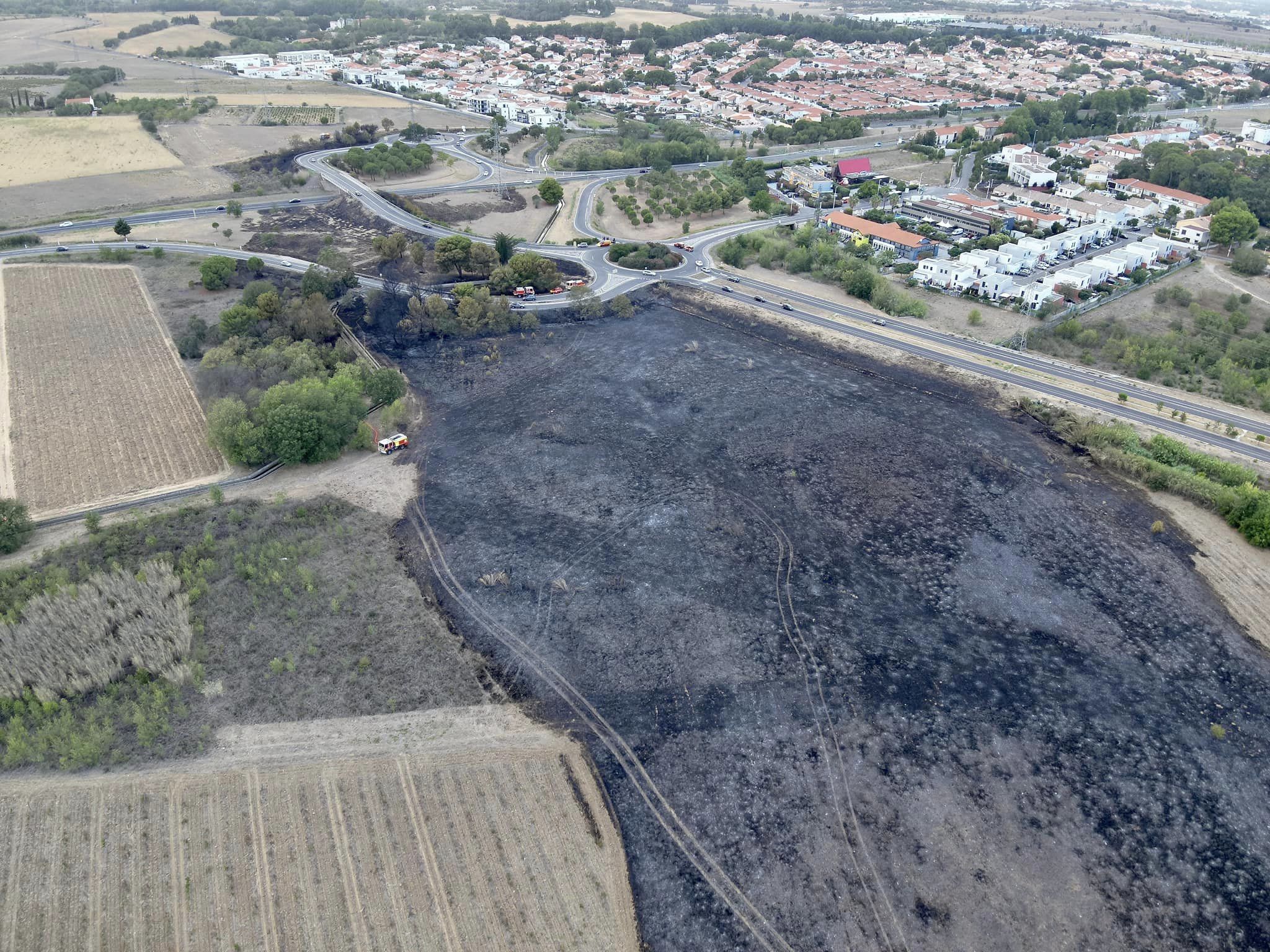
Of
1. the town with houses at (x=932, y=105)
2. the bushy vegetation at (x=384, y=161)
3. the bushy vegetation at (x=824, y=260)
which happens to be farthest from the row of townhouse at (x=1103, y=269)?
the bushy vegetation at (x=384, y=161)

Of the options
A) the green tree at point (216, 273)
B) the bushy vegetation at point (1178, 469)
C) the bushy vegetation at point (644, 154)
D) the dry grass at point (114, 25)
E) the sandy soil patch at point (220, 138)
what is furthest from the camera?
the dry grass at point (114, 25)

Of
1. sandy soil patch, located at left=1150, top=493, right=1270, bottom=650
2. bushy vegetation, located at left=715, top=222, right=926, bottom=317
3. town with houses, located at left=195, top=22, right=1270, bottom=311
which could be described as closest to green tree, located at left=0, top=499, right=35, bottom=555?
sandy soil patch, located at left=1150, top=493, right=1270, bottom=650

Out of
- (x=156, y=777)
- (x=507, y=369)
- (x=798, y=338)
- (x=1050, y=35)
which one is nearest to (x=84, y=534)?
(x=156, y=777)

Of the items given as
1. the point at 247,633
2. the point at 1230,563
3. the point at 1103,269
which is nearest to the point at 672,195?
the point at 1103,269

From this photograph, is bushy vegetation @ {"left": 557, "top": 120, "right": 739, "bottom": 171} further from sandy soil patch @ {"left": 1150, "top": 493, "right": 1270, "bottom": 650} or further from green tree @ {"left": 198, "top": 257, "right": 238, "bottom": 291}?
sandy soil patch @ {"left": 1150, "top": 493, "right": 1270, "bottom": 650}

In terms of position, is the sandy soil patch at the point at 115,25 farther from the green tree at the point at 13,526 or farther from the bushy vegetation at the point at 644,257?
the green tree at the point at 13,526
